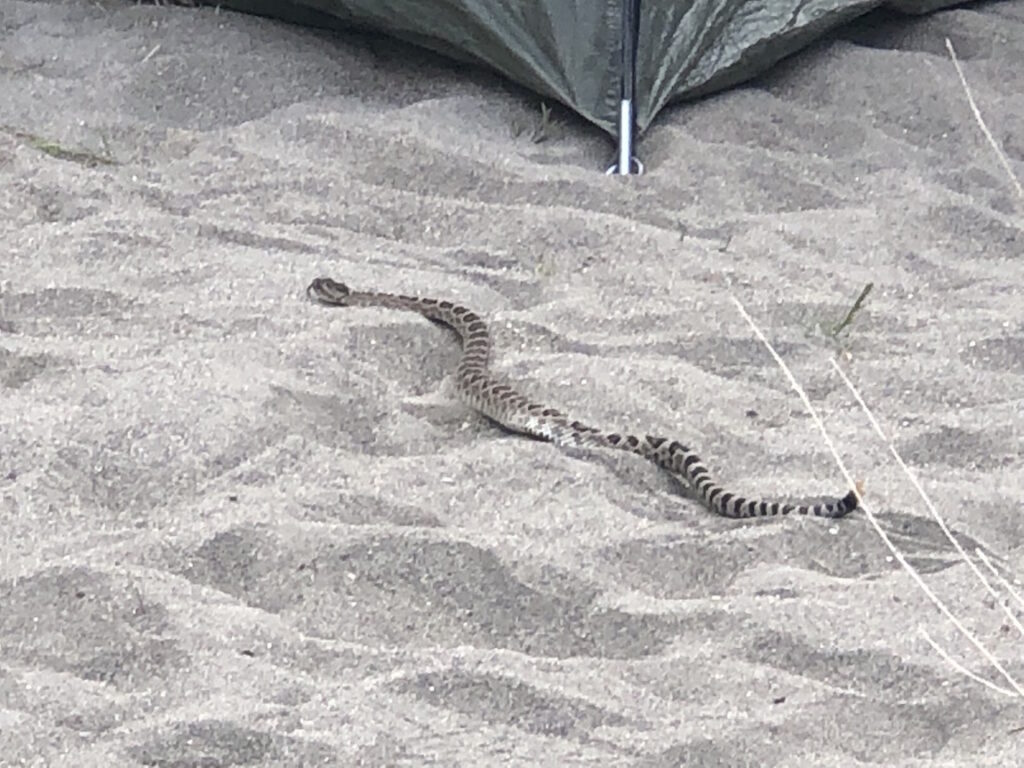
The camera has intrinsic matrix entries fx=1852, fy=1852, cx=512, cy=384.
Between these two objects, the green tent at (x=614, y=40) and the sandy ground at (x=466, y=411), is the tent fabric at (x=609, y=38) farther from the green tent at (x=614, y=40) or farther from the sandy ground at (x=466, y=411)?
the sandy ground at (x=466, y=411)

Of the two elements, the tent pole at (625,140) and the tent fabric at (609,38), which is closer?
the tent pole at (625,140)

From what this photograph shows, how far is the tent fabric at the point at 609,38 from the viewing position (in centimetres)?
583

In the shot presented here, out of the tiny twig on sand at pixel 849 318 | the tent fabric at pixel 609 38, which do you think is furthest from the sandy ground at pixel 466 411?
the tent fabric at pixel 609 38

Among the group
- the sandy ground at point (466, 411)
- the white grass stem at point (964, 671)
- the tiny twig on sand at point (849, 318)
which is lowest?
the sandy ground at point (466, 411)

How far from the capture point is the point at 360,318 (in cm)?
469

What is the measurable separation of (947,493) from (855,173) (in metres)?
2.09

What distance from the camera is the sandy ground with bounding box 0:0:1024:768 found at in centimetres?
316

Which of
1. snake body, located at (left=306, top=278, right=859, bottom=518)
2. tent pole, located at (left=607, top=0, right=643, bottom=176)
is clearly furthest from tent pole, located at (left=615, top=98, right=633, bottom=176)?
snake body, located at (left=306, top=278, right=859, bottom=518)

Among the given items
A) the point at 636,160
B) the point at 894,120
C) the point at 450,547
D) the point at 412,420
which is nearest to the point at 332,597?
the point at 450,547

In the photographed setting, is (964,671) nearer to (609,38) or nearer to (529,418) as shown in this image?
(529,418)

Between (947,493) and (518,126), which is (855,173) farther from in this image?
(947,493)

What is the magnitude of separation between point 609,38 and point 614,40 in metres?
0.02

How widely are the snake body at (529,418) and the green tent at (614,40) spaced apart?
3.98 ft

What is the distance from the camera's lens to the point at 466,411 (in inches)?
173
